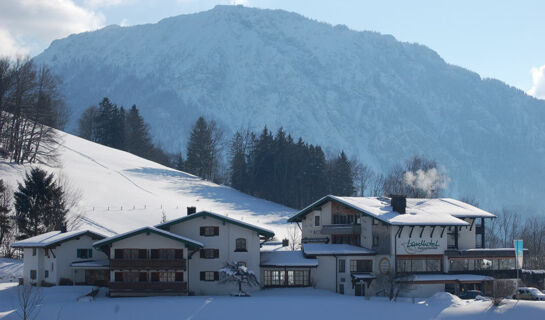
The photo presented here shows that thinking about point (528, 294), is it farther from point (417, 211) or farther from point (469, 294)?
point (417, 211)

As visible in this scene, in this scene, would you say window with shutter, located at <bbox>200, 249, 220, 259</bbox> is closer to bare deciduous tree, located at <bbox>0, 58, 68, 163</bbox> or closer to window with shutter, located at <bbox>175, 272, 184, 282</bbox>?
window with shutter, located at <bbox>175, 272, 184, 282</bbox>

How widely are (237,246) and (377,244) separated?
1264 cm

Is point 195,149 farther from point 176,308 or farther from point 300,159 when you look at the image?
point 176,308

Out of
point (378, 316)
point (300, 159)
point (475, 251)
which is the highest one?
point (300, 159)

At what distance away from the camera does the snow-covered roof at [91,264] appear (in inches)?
1901

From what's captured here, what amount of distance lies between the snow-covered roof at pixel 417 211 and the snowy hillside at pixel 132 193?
25.5 meters

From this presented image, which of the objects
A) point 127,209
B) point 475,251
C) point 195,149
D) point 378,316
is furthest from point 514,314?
point 195,149

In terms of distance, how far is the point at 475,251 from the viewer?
5278 centimetres

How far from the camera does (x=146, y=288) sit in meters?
47.0

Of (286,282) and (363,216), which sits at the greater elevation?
(363,216)

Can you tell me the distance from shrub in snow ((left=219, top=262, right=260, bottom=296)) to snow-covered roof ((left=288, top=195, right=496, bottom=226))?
11.0 metres

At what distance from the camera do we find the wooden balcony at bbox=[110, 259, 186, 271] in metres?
47.0

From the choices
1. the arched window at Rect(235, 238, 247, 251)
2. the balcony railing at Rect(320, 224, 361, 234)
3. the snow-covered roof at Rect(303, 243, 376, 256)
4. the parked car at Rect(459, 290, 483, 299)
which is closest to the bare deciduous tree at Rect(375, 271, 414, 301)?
the snow-covered roof at Rect(303, 243, 376, 256)

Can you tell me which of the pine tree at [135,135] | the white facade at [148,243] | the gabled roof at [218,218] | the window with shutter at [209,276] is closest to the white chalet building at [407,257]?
the gabled roof at [218,218]
